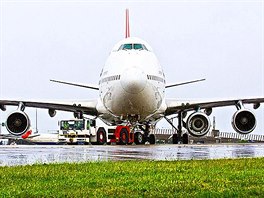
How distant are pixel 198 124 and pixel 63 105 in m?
7.02

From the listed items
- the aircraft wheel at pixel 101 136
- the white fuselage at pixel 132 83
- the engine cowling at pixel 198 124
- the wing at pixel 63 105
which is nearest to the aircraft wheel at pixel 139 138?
the white fuselage at pixel 132 83

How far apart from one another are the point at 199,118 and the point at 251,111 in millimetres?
2742

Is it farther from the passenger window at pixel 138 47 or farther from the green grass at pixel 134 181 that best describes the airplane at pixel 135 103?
the green grass at pixel 134 181

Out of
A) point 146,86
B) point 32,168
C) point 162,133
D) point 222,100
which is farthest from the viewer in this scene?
point 162,133

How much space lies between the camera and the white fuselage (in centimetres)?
2661

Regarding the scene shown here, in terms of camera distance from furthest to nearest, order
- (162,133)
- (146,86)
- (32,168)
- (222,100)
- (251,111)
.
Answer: (162,133), (222,100), (251,111), (146,86), (32,168)

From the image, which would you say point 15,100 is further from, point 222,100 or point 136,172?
point 136,172

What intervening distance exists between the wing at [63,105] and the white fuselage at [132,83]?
1572mm

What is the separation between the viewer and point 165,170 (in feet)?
28.2

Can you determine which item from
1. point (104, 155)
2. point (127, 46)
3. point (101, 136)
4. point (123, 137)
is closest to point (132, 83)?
point (127, 46)

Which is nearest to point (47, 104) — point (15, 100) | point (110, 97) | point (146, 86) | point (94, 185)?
point (15, 100)

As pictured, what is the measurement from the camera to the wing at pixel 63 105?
29.9 meters

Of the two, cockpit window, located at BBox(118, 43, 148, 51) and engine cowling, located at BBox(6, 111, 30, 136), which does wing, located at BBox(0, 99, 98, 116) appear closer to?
engine cowling, located at BBox(6, 111, 30, 136)

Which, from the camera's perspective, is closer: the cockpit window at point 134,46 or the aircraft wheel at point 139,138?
the cockpit window at point 134,46
